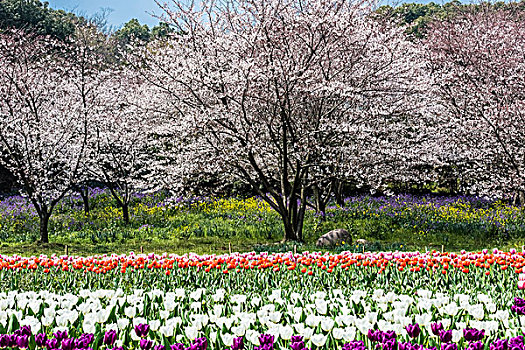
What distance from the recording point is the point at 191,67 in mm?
8781

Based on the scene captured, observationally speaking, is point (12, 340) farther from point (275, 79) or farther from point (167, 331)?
point (275, 79)

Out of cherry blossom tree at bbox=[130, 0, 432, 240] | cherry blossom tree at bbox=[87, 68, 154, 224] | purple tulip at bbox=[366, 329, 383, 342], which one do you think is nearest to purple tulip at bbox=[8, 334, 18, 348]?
purple tulip at bbox=[366, 329, 383, 342]

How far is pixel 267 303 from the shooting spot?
350cm

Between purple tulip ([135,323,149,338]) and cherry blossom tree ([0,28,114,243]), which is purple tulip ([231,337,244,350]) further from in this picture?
cherry blossom tree ([0,28,114,243])

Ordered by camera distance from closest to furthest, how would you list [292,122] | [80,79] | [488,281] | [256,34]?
[488,281] < [256,34] < [292,122] < [80,79]

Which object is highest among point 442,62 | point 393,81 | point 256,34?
point 442,62

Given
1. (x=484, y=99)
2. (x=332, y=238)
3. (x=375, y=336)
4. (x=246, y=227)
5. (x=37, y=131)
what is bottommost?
(x=332, y=238)

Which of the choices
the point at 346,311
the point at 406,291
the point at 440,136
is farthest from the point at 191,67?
the point at 440,136

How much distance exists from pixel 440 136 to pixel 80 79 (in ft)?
32.6

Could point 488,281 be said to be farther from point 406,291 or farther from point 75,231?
point 75,231

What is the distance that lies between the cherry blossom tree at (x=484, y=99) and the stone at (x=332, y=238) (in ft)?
14.6

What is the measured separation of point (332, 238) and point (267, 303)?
6169 mm

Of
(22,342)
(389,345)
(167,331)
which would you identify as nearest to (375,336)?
(389,345)

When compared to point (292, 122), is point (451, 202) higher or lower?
lower
